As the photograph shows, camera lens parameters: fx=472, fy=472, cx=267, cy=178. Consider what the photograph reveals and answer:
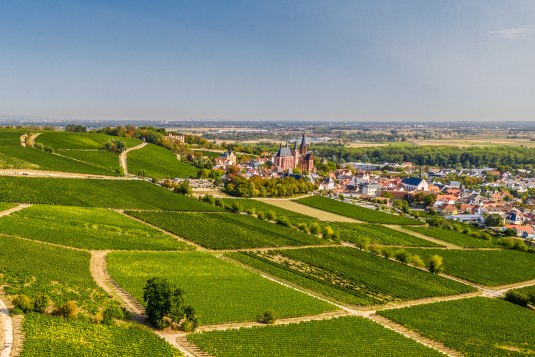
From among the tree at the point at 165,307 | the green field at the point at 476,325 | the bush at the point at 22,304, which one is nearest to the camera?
the bush at the point at 22,304

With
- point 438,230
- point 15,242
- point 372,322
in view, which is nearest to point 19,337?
point 15,242

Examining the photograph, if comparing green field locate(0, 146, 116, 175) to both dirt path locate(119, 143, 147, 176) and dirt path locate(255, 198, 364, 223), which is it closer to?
dirt path locate(119, 143, 147, 176)

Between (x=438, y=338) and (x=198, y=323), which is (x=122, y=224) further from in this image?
(x=438, y=338)

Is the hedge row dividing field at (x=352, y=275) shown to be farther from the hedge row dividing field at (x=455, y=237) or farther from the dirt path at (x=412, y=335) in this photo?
the hedge row dividing field at (x=455, y=237)

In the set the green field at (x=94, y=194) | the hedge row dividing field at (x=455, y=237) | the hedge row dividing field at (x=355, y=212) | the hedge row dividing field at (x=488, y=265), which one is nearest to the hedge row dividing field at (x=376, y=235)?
the hedge row dividing field at (x=488, y=265)

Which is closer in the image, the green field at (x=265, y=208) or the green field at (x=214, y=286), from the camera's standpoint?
the green field at (x=214, y=286)

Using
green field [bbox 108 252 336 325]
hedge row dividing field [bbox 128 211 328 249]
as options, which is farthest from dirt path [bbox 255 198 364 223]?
green field [bbox 108 252 336 325]
